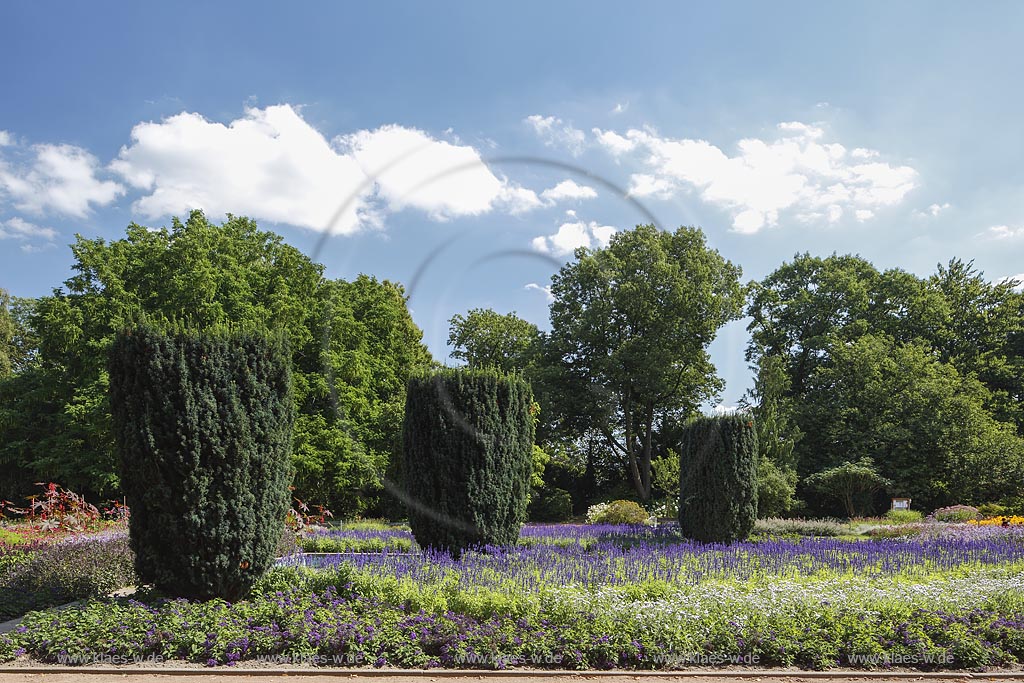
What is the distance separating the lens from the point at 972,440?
29.1 metres

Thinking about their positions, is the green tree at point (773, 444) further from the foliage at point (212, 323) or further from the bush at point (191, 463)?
the bush at point (191, 463)

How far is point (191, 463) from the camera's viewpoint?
743 centimetres

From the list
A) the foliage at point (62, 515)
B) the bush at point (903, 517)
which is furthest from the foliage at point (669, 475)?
the foliage at point (62, 515)

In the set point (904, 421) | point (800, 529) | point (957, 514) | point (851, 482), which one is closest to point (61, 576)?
point (800, 529)

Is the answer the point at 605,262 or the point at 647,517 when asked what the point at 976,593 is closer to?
the point at 647,517

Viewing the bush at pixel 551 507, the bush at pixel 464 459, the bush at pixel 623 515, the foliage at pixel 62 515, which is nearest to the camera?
the bush at pixel 464 459

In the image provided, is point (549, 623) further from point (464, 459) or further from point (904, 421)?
point (904, 421)

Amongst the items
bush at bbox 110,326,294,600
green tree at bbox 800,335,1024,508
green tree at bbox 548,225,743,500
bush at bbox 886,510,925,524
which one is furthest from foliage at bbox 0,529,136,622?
green tree at bbox 800,335,1024,508

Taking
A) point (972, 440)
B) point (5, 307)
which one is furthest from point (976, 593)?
point (5, 307)

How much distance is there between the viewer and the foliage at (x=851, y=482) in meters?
29.0

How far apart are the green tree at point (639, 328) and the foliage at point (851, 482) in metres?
6.27

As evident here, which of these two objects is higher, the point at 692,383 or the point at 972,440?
the point at 692,383

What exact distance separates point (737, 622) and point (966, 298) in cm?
3767

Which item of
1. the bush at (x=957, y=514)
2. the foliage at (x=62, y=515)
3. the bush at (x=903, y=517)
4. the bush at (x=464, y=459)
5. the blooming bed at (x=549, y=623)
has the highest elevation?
the bush at (x=464, y=459)
